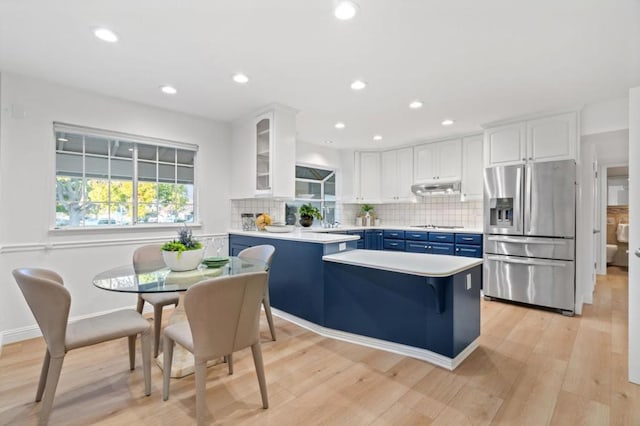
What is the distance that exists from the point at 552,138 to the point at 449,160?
1501 mm

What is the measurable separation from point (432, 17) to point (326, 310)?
2.49 metres

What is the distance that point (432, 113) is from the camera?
3.93 meters

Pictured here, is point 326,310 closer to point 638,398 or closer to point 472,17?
point 638,398

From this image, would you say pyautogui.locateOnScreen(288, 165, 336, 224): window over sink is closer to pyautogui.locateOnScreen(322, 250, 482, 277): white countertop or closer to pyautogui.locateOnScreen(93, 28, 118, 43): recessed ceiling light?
pyautogui.locateOnScreen(322, 250, 482, 277): white countertop

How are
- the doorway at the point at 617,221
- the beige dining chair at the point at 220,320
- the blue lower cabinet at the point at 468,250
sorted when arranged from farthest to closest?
the doorway at the point at 617,221
the blue lower cabinet at the point at 468,250
the beige dining chair at the point at 220,320

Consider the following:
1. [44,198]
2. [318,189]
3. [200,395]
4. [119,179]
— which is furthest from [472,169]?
[44,198]

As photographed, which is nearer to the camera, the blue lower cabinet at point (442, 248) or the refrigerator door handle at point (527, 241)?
the refrigerator door handle at point (527, 241)

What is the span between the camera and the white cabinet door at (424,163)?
529 centimetres

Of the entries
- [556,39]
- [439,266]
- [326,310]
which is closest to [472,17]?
[556,39]

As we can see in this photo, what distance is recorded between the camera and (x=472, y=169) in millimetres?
4863

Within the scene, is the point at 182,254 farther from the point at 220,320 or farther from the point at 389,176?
the point at 389,176

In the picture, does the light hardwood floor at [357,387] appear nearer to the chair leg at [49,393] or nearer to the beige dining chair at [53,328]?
the chair leg at [49,393]

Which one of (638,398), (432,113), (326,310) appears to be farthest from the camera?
(432,113)

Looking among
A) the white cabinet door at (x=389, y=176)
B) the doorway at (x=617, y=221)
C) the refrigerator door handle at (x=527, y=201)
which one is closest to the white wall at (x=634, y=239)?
the refrigerator door handle at (x=527, y=201)
